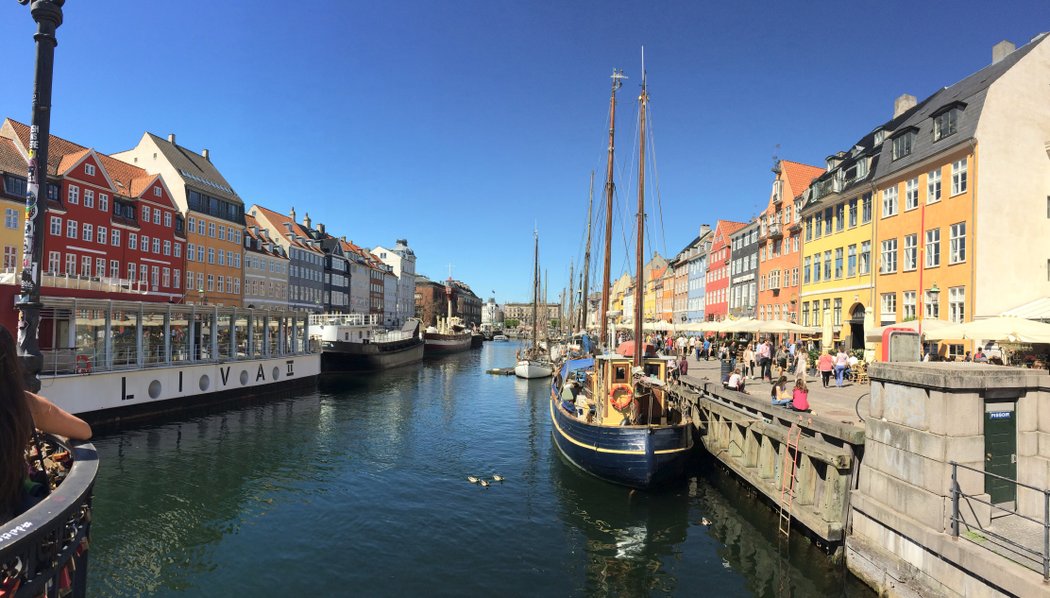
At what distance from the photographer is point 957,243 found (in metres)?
26.6

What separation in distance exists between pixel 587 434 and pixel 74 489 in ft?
44.4

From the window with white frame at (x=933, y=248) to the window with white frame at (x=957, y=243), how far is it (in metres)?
0.74

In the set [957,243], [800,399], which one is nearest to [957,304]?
[957,243]

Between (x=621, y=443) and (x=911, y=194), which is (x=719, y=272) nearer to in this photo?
(x=911, y=194)

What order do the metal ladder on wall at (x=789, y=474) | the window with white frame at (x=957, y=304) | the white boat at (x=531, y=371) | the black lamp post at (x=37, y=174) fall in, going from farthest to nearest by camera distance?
the white boat at (x=531, y=371)
the window with white frame at (x=957, y=304)
the metal ladder on wall at (x=789, y=474)
the black lamp post at (x=37, y=174)

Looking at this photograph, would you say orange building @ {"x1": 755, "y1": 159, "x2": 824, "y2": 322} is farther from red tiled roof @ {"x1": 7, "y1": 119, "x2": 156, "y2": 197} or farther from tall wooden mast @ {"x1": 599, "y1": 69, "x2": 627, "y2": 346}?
red tiled roof @ {"x1": 7, "y1": 119, "x2": 156, "y2": 197}

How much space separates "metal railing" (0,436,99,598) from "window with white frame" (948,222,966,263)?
107 feet

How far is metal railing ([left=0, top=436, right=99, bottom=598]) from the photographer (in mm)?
2832

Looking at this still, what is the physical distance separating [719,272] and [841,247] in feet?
86.1

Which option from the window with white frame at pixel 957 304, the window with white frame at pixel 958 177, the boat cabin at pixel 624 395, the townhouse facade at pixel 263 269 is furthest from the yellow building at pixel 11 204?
the window with white frame at pixel 958 177

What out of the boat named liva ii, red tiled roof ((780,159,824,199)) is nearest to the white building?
the boat named liva ii

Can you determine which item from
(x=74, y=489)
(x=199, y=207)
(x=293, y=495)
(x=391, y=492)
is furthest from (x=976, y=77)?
(x=199, y=207)

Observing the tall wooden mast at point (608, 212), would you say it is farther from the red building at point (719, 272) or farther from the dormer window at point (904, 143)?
the red building at point (719, 272)

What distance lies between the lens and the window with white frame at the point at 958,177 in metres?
26.3
